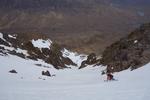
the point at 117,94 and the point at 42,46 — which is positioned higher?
the point at 42,46

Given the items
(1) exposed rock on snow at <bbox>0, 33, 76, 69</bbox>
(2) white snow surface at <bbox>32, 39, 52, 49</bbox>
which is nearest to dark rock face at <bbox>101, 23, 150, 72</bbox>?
(1) exposed rock on snow at <bbox>0, 33, 76, 69</bbox>

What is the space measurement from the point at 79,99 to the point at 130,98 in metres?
3.45

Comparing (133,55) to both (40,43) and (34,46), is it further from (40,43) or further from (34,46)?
(40,43)

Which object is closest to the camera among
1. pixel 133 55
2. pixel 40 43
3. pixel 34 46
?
pixel 133 55

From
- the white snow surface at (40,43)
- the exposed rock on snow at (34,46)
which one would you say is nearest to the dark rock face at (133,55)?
the exposed rock on snow at (34,46)

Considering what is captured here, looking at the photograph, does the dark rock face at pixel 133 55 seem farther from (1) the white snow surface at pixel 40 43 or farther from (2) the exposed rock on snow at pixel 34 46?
(1) the white snow surface at pixel 40 43

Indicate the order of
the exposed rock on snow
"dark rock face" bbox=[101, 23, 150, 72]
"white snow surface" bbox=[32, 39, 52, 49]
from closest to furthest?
"dark rock face" bbox=[101, 23, 150, 72] → the exposed rock on snow → "white snow surface" bbox=[32, 39, 52, 49]

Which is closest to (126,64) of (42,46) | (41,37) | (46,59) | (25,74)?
(25,74)

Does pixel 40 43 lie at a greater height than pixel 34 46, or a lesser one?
greater

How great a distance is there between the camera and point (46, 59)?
260 feet

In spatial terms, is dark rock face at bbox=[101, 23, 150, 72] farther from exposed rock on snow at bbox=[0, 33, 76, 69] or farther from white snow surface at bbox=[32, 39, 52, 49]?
white snow surface at bbox=[32, 39, 52, 49]

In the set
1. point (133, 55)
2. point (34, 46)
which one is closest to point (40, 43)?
point (34, 46)

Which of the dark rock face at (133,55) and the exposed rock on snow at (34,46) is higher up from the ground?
the exposed rock on snow at (34,46)

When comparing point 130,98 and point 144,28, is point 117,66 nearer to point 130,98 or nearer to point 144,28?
point 144,28
